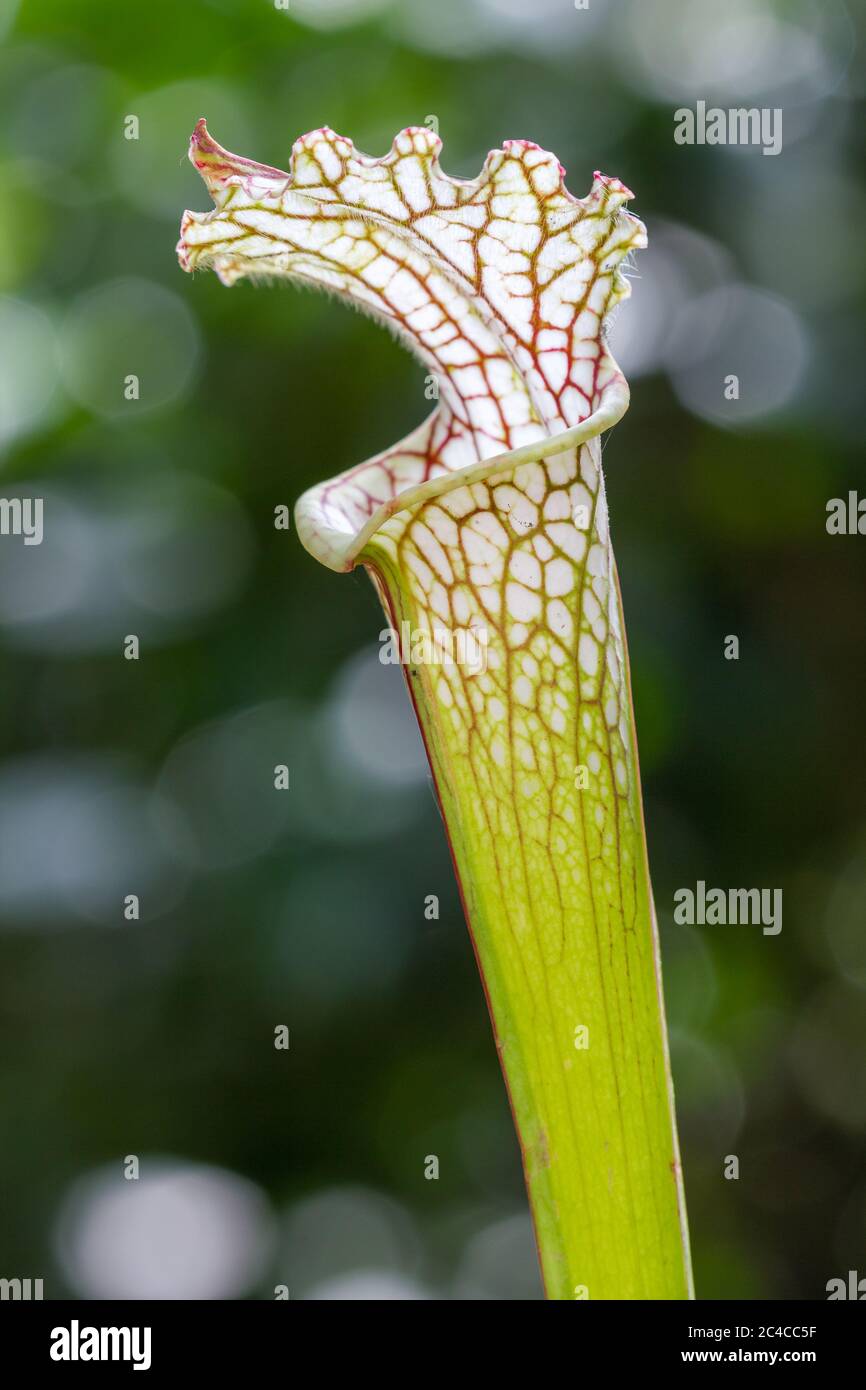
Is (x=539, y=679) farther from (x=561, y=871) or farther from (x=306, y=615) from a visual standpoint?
(x=306, y=615)

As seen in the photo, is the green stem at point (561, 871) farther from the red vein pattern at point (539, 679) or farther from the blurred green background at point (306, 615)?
the blurred green background at point (306, 615)

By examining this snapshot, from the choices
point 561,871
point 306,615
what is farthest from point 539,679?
point 306,615

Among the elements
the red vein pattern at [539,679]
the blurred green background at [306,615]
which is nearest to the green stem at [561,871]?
the red vein pattern at [539,679]

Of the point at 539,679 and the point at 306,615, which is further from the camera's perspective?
the point at 306,615

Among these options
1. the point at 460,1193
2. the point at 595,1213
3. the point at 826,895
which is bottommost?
the point at 460,1193

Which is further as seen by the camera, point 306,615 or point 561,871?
point 306,615

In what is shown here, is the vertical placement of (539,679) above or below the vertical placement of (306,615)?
below

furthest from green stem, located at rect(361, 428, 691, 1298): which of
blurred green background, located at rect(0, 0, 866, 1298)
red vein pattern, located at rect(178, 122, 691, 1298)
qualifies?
blurred green background, located at rect(0, 0, 866, 1298)

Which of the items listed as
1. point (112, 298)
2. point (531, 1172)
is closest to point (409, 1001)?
point (531, 1172)

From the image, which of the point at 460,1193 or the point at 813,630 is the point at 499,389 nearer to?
the point at 813,630
